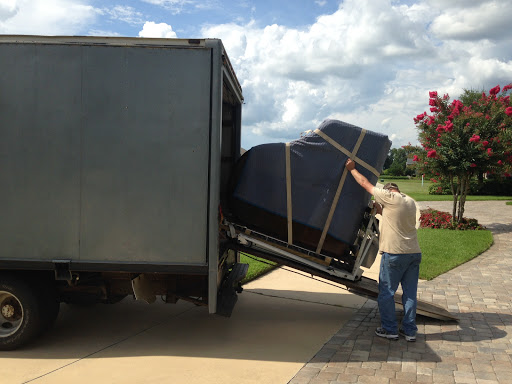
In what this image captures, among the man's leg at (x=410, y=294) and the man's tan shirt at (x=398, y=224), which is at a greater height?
the man's tan shirt at (x=398, y=224)

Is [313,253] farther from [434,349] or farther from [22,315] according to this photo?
[22,315]

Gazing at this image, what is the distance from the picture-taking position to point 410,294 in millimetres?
5941

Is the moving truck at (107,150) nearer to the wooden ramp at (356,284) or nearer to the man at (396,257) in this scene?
the wooden ramp at (356,284)

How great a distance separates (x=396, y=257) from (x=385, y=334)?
0.91m

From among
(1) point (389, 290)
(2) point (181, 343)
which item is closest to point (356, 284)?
(1) point (389, 290)

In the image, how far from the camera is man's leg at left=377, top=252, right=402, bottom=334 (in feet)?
19.1

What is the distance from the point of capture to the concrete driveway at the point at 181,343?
475cm

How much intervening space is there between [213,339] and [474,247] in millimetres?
9372

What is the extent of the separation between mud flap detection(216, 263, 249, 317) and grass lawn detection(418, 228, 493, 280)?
419cm

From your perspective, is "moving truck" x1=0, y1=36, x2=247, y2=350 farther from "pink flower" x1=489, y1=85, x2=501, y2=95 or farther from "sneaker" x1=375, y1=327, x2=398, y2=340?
"pink flower" x1=489, y1=85, x2=501, y2=95

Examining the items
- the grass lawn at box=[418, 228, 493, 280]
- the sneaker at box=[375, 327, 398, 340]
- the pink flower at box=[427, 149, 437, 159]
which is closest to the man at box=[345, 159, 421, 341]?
the sneaker at box=[375, 327, 398, 340]

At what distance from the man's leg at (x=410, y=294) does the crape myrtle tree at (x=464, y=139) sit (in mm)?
10561

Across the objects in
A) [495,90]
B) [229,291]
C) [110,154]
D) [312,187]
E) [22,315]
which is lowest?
[22,315]

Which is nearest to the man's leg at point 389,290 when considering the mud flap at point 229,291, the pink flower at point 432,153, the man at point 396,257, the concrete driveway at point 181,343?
the man at point 396,257
